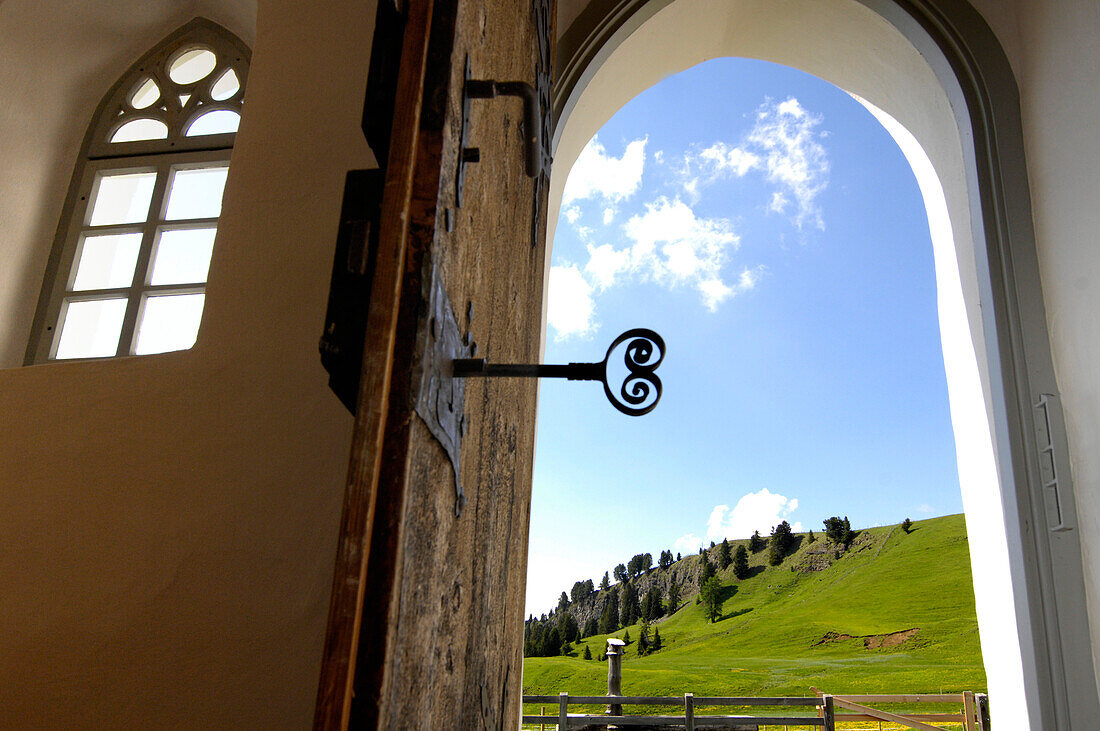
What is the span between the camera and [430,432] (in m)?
0.70

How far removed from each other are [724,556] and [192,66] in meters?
25.9

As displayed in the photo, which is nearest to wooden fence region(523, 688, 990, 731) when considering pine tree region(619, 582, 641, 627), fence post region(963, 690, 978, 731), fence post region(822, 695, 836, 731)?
fence post region(822, 695, 836, 731)

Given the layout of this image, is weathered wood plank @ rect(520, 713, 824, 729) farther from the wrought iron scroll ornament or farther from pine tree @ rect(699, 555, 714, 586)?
pine tree @ rect(699, 555, 714, 586)

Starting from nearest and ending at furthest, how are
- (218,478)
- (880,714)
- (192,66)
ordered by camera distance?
(218,478) < (192,66) < (880,714)

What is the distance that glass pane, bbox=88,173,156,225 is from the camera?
9.61ft

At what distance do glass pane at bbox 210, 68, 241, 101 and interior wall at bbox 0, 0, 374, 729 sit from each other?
2.28 feet

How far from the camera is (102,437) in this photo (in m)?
2.03

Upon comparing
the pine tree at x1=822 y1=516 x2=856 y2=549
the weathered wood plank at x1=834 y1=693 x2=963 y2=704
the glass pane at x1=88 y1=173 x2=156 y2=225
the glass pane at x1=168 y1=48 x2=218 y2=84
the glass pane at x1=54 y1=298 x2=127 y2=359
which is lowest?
the weathered wood plank at x1=834 y1=693 x2=963 y2=704

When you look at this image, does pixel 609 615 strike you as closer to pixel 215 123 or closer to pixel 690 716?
pixel 690 716

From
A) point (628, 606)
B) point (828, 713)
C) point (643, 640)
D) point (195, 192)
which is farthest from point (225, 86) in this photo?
point (628, 606)

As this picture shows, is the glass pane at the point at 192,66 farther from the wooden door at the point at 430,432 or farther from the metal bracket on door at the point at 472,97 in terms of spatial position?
the metal bracket on door at the point at 472,97

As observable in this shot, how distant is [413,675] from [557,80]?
2495 millimetres

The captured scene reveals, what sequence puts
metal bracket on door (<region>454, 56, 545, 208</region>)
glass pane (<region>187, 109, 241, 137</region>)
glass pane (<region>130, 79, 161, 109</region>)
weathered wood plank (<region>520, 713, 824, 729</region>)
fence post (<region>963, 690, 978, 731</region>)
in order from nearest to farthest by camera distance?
metal bracket on door (<region>454, 56, 545, 208</region>) → glass pane (<region>187, 109, 241, 137</region>) → glass pane (<region>130, 79, 161, 109</region>) → weathered wood plank (<region>520, 713, 824, 729</region>) → fence post (<region>963, 690, 978, 731</region>)

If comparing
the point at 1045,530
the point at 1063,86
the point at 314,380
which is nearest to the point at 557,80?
the point at 314,380
